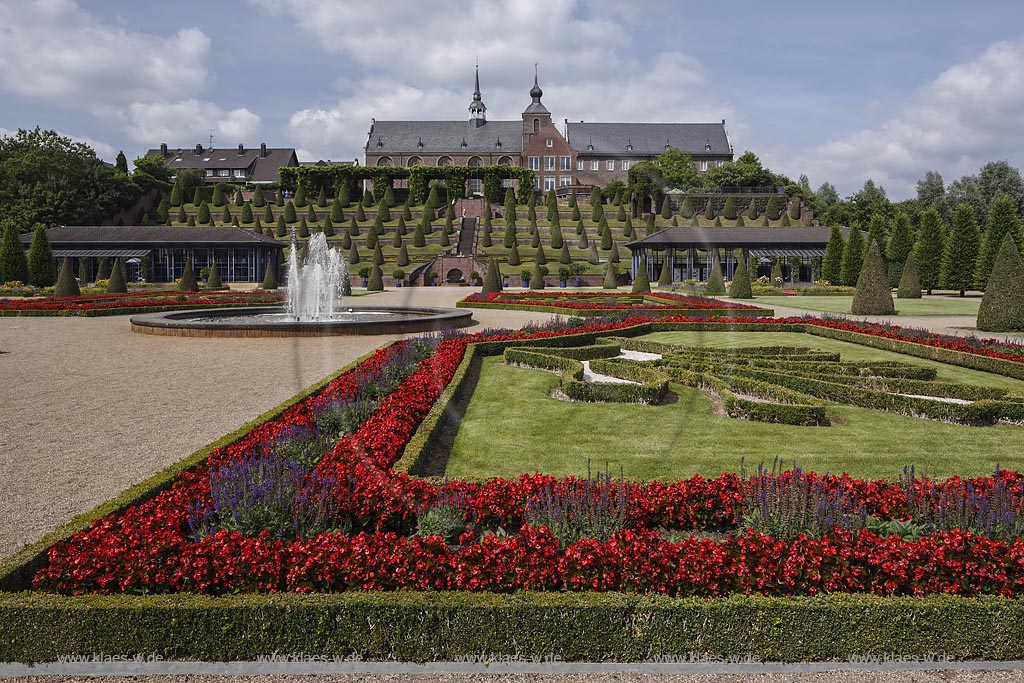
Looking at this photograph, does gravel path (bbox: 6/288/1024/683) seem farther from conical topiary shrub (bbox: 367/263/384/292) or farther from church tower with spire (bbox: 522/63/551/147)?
church tower with spire (bbox: 522/63/551/147)

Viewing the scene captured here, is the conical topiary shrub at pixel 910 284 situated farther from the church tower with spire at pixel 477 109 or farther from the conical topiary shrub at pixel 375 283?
the church tower with spire at pixel 477 109

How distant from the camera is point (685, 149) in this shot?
99.8m

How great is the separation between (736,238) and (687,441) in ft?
151

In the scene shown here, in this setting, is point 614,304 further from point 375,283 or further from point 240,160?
point 240,160

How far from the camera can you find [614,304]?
25.9 m

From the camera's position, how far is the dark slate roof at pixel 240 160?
10025 cm

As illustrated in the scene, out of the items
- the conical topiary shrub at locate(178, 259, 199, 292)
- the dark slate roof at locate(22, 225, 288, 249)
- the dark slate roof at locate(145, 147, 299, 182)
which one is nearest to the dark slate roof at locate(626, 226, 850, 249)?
the dark slate roof at locate(22, 225, 288, 249)

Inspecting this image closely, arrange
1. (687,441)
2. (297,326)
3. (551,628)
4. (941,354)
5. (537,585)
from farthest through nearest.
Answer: (297,326) < (941,354) < (687,441) < (537,585) < (551,628)

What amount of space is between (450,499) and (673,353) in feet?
29.7

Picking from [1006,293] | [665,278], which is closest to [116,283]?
[665,278]

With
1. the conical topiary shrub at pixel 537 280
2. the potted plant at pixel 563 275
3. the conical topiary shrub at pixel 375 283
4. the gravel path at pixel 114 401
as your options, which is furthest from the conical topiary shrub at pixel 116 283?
the potted plant at pixel 563 275

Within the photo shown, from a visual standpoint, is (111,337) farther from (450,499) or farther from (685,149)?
(685,149)

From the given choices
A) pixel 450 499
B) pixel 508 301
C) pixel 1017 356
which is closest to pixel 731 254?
pixel 508 301

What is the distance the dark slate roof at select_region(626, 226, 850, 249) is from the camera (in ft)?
165
